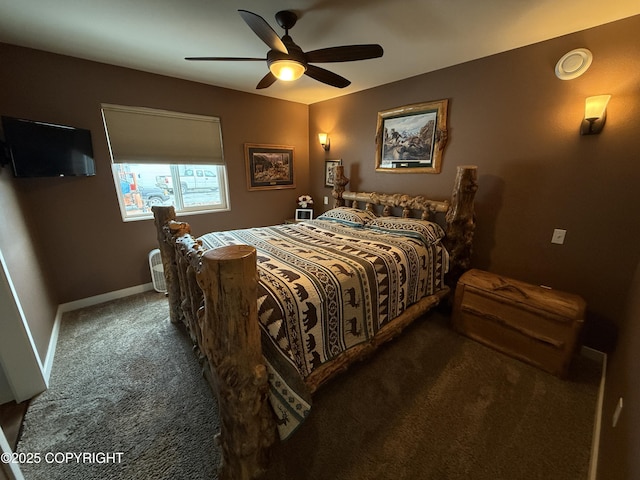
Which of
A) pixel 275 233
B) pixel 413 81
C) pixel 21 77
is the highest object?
pixel 413 81

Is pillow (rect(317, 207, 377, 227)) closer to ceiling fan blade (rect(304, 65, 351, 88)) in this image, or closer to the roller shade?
ceiling fan blade (rect(304, 65, 351, 88))

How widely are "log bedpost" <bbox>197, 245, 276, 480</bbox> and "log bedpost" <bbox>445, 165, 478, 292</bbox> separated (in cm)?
212

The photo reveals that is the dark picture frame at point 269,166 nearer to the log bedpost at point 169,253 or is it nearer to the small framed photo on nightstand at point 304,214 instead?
the small framed photo on nightstand at point 304,214

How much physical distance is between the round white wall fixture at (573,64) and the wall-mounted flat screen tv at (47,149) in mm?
4167

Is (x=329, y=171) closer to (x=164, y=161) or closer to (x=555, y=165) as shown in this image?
(x=164, y=161)

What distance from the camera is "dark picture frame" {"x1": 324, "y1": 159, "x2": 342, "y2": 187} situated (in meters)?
3.86

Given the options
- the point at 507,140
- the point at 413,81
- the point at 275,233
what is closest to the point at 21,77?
the point at 275,233

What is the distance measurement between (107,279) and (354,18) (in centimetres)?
351

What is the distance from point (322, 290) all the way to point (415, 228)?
137 cm

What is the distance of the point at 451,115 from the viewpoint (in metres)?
2.58

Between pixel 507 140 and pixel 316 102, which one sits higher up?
pixel 316 102

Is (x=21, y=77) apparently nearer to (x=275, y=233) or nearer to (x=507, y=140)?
(x=275, y=233)

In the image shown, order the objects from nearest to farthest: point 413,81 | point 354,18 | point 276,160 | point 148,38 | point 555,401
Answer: point 555,401 → point 354,18 → point 148,38 → point 413,81 → point 276,160

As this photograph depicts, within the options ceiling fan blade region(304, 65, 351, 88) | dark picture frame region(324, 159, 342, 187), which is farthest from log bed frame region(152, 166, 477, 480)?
dark picture frame region(324, 159, 342, 187)
